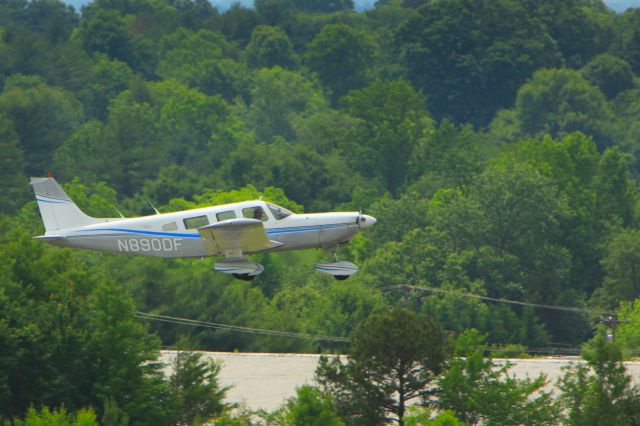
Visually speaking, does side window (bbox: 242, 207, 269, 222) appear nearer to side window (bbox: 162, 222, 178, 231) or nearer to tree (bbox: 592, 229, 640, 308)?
side window (bbox: 162, 222, 178, 231)

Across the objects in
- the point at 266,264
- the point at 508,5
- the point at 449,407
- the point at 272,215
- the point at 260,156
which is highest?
the point at 508,5

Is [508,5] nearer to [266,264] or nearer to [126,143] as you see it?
[126,143]

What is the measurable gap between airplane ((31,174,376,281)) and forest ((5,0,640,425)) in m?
4.49

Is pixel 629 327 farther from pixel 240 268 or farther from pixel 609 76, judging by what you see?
pixel 609 76

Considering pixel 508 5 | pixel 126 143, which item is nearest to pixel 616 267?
pixel 126 143

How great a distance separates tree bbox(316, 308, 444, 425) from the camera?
5103cm

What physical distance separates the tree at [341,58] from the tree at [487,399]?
441 ft

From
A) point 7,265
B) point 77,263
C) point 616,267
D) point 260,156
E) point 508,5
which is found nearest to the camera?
point 7,265

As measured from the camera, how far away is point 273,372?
61.2 metres

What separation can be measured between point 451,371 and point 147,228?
1096cm

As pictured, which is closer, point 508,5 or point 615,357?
point 615,357

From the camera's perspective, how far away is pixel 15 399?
52.7 meters

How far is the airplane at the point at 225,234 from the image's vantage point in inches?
1742

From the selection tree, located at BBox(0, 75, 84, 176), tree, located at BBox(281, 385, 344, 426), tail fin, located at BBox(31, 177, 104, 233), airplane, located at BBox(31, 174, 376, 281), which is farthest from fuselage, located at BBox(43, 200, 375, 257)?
tree, located at BBox(0, 75, 84, 176)
